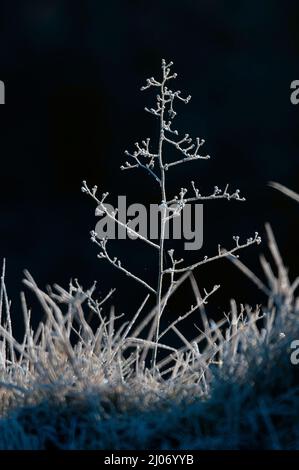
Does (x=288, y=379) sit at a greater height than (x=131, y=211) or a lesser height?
lesser

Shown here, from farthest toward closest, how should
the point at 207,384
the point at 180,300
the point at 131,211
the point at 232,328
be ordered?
the point at 180,300
the point at 131,211
the point at 232,328
the point at 207,384

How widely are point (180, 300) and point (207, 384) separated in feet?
18.7

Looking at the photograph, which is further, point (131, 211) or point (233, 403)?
point (131, 211)

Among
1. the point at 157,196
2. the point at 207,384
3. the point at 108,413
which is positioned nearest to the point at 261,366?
the point at 207,384

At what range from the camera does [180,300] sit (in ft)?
24.7

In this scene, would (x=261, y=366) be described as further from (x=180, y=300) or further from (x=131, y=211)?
(x=180, y=300)

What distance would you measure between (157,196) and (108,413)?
632 cm

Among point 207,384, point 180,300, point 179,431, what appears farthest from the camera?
point 180,300

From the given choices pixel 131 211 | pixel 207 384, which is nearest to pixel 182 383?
pixel 207 384

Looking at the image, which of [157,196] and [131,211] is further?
[157,196]
